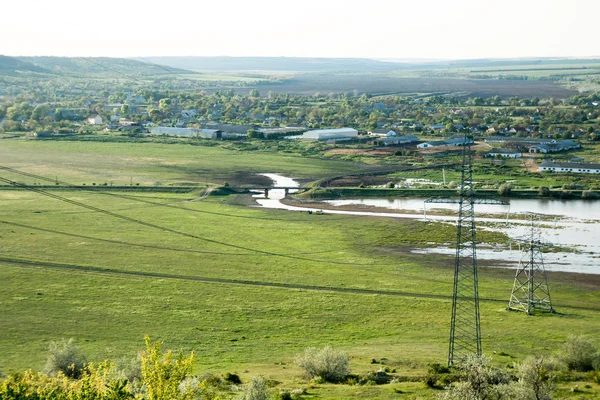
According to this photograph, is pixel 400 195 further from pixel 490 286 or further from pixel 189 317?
pixel 189 317

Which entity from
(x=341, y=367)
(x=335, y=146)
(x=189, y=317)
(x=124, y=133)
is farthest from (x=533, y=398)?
(x=124, y=133)

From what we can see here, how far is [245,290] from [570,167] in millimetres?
50083

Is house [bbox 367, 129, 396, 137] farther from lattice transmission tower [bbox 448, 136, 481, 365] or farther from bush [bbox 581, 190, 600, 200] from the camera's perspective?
lattice transmission tower [bbox 448, 136, 481, 365]

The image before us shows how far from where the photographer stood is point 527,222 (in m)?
56.6

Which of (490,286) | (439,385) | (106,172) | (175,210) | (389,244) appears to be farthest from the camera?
(106,172)

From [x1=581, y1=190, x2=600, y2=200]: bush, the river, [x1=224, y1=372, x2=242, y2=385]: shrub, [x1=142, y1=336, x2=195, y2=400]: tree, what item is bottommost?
the river

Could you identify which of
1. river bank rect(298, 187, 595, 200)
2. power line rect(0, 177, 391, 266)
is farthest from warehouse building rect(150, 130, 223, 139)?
river bank rect(298, 187, 595, 200)

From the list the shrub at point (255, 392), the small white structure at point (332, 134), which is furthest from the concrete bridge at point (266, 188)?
the shrub at point (255, 392)

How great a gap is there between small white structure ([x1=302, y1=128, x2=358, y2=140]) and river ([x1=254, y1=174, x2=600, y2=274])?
30926mm

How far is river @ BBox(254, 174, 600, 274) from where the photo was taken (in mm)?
46125

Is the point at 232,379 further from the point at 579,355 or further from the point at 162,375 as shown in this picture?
the point at 579,355

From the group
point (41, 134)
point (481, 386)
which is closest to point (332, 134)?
point (41, 134)

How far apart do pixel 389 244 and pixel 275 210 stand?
598 inches

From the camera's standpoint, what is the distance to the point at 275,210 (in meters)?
63.5
